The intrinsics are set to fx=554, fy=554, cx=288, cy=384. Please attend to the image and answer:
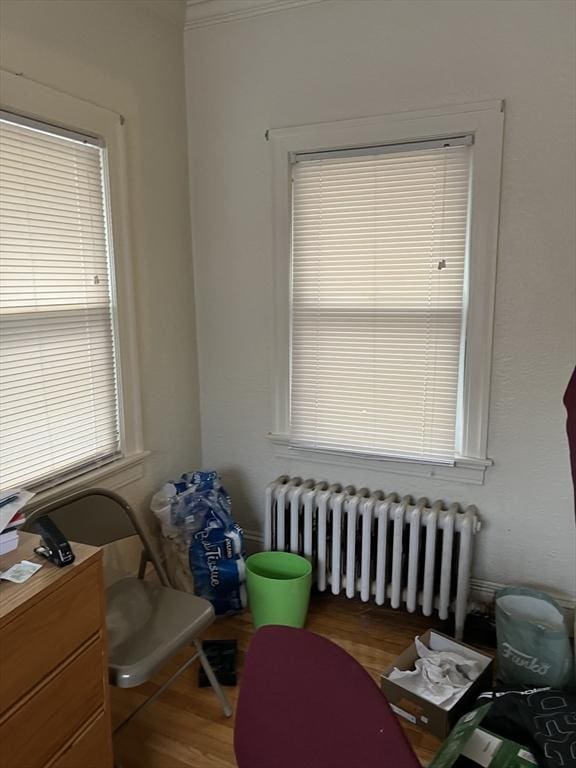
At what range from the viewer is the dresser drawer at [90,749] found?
1393 mm

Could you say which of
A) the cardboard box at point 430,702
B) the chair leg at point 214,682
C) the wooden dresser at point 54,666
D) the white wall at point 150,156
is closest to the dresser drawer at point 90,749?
the wooden dresser at point 54,666

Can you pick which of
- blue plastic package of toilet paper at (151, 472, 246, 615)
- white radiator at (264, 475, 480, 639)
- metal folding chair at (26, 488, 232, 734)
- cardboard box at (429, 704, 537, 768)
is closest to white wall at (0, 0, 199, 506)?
blue plastic package of toilet paper at (151, 472, 246, 615)

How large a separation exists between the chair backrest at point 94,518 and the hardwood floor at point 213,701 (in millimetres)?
425

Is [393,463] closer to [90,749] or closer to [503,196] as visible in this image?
[503,196]

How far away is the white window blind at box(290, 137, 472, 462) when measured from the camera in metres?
2.27

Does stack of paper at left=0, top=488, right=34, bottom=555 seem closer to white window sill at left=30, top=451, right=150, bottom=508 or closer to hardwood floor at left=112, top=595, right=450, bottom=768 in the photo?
white window sill at left=30, top=451, right=150, bottom=508

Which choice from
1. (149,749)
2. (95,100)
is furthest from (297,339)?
(149,749)

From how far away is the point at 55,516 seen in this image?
1899 mm

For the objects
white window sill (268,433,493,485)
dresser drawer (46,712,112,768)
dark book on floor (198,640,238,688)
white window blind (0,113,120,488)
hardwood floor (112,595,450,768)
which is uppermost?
white window blind (0,113,120,488)

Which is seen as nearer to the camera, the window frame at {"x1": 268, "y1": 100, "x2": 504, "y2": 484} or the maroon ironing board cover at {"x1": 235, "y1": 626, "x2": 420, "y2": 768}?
the maroon ironing board cover at {"x1": 235, "y1": 626, "x2": 420, "y2": 768}

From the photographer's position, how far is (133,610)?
6.07 ft

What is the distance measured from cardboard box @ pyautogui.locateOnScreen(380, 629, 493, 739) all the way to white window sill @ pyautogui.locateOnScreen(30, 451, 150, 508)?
128cm

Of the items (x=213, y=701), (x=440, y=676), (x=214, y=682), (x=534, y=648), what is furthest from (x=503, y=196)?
(x=213, y=701)

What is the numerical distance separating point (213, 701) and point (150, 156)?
220 centimetres
